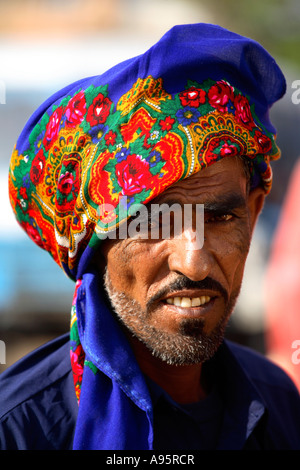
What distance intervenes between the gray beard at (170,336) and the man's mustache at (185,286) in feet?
0.26

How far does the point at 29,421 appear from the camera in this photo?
201cm

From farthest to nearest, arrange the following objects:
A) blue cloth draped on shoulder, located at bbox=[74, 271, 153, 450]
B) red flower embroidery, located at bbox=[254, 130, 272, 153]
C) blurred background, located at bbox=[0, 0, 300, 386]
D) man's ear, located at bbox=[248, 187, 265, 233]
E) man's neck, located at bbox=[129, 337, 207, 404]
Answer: blurred background, located at bbox=[0, 0, 300, 386] → man's ear, located at bbox=[248, 187, 265, 233] → man's neck, located at bbox=[129, 337, 207, 404] → red flower embroidery, located at bbox=[254, 130, 272, 153] → blue cloth draped on shoulder, located at bbox=[74, 271, 153, 450]

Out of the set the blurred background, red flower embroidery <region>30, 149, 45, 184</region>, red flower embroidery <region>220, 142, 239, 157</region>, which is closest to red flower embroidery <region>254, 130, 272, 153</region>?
red flower embroidery <region>220, 142, 239, 157</region>

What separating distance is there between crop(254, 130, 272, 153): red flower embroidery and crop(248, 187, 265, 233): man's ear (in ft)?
0.85

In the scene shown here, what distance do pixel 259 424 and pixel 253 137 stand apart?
3.66 ft

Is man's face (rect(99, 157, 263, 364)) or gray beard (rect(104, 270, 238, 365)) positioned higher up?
man's face (rect(99, 157, 263, 364))

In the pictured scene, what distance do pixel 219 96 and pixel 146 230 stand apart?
→ 535 mm

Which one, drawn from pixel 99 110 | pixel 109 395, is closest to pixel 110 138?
pixel 99 110

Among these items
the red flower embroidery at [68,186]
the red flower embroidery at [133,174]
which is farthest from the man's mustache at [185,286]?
the red flower embroidery at [68,186]

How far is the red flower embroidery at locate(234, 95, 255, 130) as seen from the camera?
82.4 inches

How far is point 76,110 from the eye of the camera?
6.89ft

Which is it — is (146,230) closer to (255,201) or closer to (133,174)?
(133,174)

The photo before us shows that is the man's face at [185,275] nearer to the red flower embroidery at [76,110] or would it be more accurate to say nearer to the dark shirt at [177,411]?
the dark shirt at [177,411]

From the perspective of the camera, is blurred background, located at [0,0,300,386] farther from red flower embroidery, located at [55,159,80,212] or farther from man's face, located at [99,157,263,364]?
red flower embroidery, located at [55,159,80,212]
